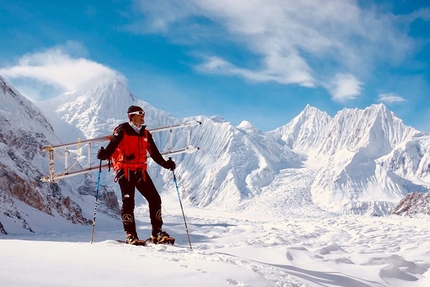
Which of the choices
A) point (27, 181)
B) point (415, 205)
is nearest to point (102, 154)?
point (27, 181)

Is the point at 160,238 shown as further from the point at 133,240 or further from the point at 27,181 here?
the point at 27,181

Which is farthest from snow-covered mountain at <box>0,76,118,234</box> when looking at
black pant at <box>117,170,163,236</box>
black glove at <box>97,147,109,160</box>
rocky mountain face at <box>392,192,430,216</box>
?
rocky mountain face at <box>392,192,430,216</box>

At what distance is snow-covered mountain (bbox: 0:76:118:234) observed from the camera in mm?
20703

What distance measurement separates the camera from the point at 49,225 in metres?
23.9

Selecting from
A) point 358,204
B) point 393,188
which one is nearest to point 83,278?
point 358,204

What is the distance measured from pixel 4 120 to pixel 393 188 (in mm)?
170884

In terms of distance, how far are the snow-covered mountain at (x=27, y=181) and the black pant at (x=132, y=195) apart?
1101 centimetres

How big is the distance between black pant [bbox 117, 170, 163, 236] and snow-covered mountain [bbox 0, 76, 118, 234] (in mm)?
11008

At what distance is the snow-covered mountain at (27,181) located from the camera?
20.7 meters

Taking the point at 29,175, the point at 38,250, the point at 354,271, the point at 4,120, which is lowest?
the point at 354,271

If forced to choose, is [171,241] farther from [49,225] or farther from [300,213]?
[300,213]

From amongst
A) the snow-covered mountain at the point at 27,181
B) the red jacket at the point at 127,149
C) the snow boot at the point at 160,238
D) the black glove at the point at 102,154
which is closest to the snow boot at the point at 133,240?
the snow boot at the point at 160,238

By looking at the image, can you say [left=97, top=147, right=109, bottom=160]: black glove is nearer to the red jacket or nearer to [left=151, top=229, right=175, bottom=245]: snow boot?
the red jacket

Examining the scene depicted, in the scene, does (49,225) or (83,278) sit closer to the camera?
(83,278)
